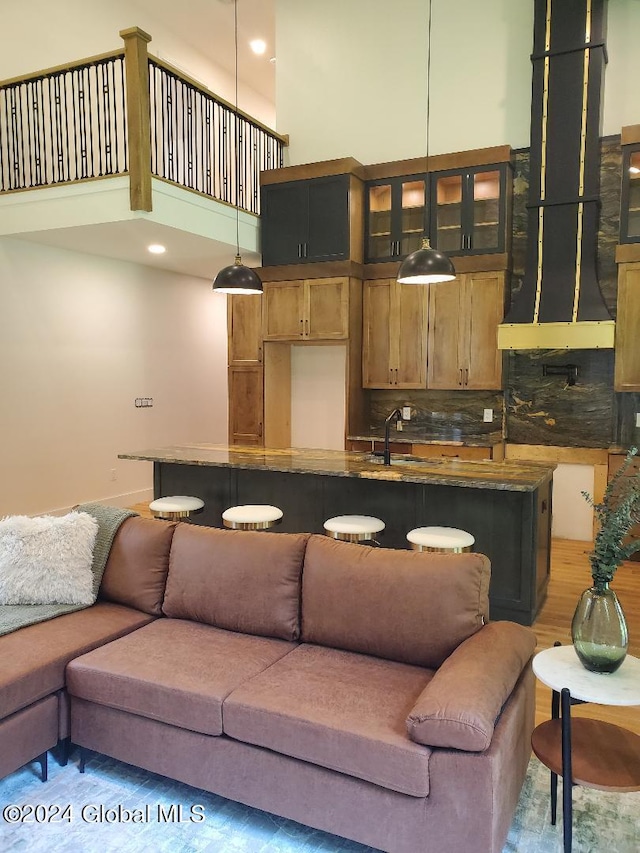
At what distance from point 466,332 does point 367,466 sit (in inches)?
99.5

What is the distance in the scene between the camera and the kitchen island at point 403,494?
3865 millimetres

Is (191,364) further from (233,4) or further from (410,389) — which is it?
(233,4)

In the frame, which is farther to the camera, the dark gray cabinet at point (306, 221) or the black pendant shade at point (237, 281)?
the dark gray cabinet at point (306, 221)

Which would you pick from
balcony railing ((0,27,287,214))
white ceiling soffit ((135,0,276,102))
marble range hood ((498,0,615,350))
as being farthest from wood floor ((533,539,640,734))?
white ceiling soffit ((135,0,276,102))

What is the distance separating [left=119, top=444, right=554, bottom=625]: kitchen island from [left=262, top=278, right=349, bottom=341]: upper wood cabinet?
1.98m

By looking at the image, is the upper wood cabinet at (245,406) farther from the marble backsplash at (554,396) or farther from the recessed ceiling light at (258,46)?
the recessed ceiling light at (258,46)

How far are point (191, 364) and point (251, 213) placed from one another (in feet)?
8.15

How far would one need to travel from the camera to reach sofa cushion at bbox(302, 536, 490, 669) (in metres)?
2.43

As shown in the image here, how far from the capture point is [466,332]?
20.2 feet

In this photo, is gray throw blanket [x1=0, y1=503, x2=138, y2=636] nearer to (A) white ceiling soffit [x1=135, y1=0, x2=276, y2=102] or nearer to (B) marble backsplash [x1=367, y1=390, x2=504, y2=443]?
(B) marble backsplash [x1=367, y1=390, x2=504, y2=443]

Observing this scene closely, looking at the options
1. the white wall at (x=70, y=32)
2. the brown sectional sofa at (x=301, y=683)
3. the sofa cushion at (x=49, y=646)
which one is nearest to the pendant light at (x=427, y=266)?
the brown sectional sofa at (x=301, y=683)

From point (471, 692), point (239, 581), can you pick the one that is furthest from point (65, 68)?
point (471, 692)

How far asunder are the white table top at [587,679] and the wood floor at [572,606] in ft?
1.65

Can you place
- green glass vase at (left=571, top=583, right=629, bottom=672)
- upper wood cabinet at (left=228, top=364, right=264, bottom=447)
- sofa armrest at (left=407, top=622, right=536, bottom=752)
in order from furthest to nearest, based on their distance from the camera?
upper wood cabinet at (left=228, top=364, right=264, bottom=447), green glass vase at (left=571, top=583, right=629, bottom=672), sofa armrest at (left=407, top=622, right=536, bottom=752)
